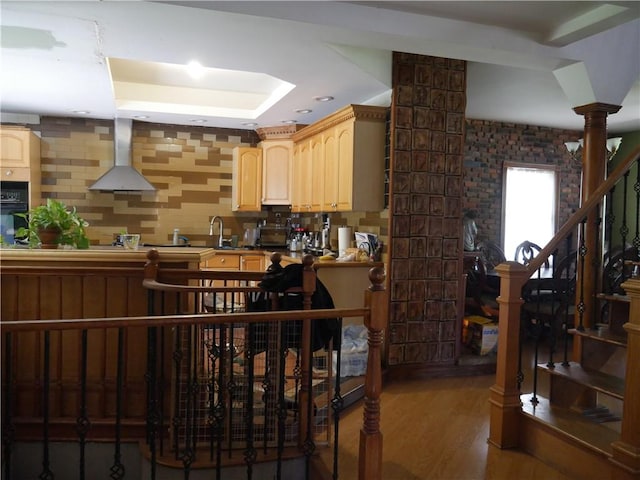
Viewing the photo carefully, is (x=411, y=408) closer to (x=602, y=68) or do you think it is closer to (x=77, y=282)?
(x=77, y=282)

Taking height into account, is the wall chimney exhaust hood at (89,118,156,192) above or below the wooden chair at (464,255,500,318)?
above

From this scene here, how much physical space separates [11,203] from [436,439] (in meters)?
5.51

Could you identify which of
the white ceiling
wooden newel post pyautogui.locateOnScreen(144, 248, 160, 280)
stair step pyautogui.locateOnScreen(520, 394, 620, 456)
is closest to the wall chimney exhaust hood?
the white ceiling

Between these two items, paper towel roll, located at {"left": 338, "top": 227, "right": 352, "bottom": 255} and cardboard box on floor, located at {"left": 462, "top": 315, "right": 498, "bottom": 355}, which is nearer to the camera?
cardboard box on floor, located at {"left": 462, "top": 315, "right": 498, "bottom": 355}

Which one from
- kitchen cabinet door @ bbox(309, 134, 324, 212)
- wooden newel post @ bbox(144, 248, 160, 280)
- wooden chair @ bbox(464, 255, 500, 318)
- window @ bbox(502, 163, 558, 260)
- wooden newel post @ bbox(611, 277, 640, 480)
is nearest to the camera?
wooden newel post @ bbox(611, 277, 640, 480)

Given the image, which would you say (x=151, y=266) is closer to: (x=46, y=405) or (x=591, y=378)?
(x=46, y=405)

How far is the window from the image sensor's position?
714 centimetres

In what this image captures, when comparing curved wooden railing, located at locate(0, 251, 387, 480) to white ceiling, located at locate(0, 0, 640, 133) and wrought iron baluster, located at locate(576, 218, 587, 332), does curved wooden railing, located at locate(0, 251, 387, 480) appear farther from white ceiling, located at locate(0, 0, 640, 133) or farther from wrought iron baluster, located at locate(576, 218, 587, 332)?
white ceiling, located at locate(0, 0, 640, 133)

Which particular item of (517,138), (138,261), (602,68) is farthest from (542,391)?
(517,138)

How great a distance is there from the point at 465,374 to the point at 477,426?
1123 millimetres

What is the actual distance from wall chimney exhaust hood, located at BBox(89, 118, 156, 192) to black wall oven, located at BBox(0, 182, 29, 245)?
75cm

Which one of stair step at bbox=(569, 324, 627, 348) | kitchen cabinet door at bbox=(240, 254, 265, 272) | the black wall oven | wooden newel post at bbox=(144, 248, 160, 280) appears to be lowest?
stair step at bbox=(569, 324, 627, 348)

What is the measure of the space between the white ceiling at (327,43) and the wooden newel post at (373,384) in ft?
5.92

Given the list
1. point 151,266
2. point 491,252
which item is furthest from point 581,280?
point 491,252
